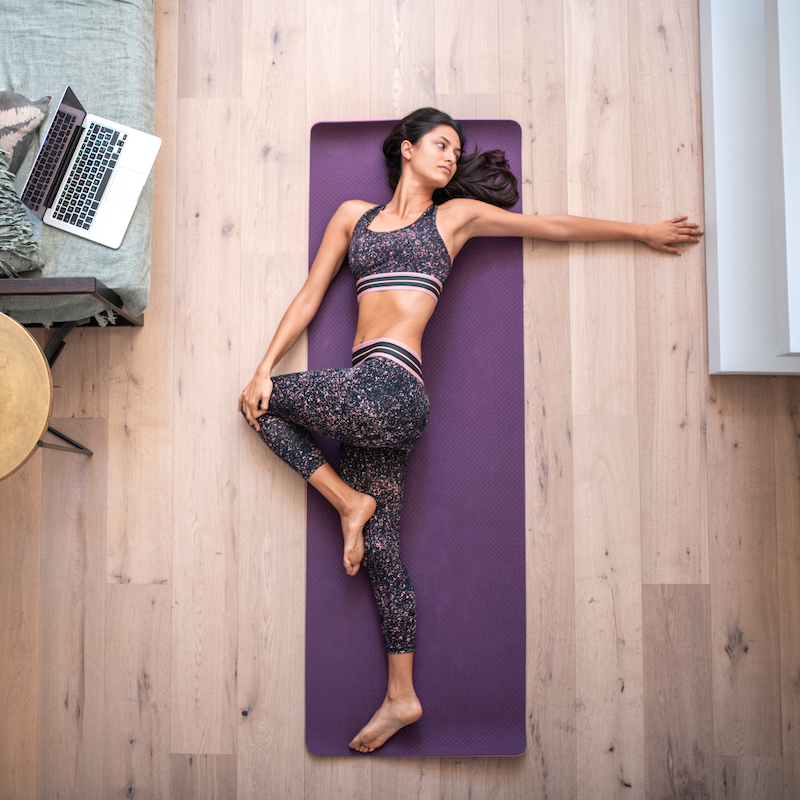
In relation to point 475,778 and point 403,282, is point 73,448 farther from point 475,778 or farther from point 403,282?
point 475,778

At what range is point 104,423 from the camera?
2.13 m

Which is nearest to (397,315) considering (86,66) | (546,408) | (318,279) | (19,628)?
(318,279)

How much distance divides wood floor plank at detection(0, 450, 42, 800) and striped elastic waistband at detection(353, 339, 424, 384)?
4.36ft

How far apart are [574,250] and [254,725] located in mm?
2124

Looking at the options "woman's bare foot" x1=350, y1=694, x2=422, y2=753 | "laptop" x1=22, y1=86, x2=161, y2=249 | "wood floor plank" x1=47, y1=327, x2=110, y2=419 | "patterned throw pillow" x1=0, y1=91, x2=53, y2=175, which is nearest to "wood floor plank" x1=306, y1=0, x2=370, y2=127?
"laptop" x1=22, y1=86, x2=161, y2=249

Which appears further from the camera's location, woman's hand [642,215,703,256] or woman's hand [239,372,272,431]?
woman's hand [642,215,703,256]

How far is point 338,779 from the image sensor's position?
78.6 inches

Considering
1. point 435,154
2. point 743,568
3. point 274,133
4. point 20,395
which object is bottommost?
point 743,568

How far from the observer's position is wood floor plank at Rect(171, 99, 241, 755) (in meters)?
2.04

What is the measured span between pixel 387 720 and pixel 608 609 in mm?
884

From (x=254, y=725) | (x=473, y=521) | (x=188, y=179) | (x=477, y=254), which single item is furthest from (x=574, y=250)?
(x=254, y=725)

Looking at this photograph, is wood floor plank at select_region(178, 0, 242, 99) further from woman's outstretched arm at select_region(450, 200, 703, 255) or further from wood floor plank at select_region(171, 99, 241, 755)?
woman's outstretched arm at select_region(450, 200, 703, 255)

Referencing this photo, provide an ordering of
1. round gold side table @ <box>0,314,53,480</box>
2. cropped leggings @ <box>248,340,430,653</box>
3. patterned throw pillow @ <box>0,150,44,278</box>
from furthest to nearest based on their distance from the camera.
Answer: cropped leggings @ <box>248,340,430,653</box>
patterned throw pillow @ <box>0,150,44,278</box>
round gold side table @ <box>0,314,53,480</box>

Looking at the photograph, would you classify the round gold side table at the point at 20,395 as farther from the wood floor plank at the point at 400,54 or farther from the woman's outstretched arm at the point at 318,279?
the wood floor plank at the point at 400,54
